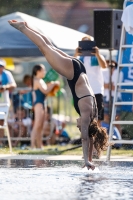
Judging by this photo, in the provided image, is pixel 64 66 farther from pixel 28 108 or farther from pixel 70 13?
pixel 70 13

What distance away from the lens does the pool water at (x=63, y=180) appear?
684cm

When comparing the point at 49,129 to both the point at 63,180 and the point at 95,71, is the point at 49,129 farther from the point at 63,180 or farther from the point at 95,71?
the point at 63,180

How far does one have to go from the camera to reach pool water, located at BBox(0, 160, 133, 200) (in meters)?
6.84

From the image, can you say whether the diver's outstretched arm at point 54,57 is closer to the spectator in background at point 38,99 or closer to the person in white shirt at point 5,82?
the person in white shirt at point 5,82

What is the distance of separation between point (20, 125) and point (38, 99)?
155cm

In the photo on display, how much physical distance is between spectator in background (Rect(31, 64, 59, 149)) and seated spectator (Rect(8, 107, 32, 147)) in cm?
121

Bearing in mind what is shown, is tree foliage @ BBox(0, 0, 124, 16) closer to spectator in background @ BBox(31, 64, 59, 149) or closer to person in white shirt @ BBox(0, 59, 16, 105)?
spectator in background @ BBox(31, 64, 59, 149)

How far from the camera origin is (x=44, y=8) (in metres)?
52.2

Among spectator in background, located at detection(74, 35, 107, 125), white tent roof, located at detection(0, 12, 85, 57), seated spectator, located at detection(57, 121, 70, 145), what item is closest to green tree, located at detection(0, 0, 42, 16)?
seated spectator, located at detection(57, 121, 70, 145)

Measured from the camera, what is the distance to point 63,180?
26.3 feet

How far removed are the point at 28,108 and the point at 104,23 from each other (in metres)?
3.29

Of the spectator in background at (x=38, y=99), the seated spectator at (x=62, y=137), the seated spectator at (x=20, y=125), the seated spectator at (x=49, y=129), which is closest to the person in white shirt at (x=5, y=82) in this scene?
the spectator in background at (x=38, y=99)

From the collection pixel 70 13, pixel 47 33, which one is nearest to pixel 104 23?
pixel 47 33

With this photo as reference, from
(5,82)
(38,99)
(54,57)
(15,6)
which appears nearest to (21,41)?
(5,82)
